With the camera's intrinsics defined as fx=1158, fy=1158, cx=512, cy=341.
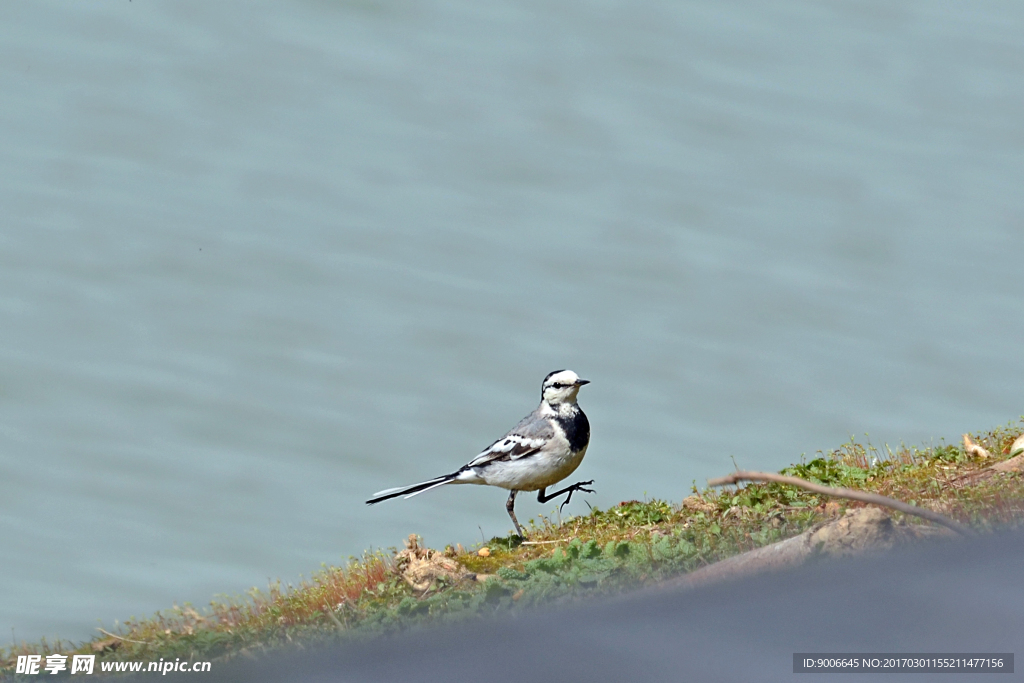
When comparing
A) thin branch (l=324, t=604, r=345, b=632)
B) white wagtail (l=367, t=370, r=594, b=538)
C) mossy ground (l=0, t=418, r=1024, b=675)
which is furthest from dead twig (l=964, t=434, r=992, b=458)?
thin branch (l=324, t=604, r=345, b=632)

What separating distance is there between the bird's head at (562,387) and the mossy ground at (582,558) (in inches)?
51.6

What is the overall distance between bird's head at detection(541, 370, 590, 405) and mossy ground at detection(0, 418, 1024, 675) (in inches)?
51.6

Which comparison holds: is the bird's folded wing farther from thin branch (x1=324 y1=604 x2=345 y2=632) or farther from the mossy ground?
thin branch (x1=324 y1=604 x2=345 y2=632)

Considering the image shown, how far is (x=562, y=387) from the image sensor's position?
1183cm

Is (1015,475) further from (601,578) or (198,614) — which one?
(198,614)

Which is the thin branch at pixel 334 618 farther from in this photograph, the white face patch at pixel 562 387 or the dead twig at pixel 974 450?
the dead twig at pixel 974 450

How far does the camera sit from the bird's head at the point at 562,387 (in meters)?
11.8

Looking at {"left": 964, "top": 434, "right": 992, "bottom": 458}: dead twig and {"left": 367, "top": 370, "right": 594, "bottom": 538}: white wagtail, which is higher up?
{"left": 367, "top": 370, "right": 594, "bottom": 538}: white wagtail

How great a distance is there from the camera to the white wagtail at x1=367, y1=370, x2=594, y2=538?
37.7 ft

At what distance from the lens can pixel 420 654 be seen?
18.9ft

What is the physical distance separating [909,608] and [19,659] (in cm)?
805

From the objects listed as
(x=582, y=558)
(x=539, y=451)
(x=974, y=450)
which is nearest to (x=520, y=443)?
(x=539, y=451)

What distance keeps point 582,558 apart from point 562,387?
3000mm

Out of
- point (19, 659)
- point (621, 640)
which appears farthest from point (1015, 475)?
point (19, 659)
